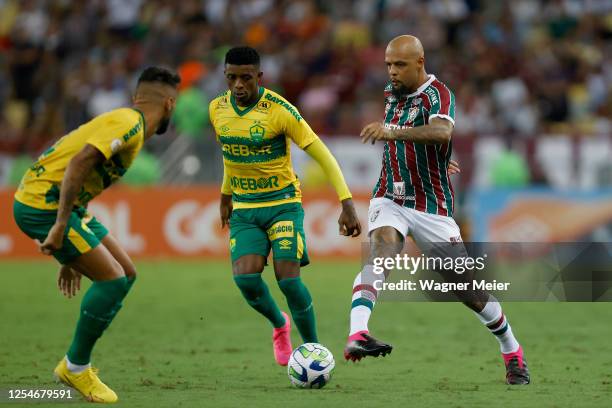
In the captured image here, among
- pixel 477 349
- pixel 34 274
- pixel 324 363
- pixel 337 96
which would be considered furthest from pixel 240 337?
pixel 337 96

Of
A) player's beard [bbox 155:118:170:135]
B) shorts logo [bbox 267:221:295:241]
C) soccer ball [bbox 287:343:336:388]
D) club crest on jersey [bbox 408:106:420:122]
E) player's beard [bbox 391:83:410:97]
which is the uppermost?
player's beard [bbox 391:83:410:97]

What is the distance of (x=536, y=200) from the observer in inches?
782

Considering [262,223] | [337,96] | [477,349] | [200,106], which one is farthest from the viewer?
[337,96]

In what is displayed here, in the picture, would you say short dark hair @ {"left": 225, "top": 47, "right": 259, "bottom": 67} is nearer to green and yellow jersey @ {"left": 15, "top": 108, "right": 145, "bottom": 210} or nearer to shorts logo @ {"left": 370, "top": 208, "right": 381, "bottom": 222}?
green and yellow jersey @ {"left": 15, "top": 108, "right": 145, "bottom": 210}

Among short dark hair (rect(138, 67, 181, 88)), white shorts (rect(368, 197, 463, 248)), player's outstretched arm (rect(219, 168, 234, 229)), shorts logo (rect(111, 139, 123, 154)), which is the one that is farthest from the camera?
player's outstretched arm (rect(219, 168, 234, 229))

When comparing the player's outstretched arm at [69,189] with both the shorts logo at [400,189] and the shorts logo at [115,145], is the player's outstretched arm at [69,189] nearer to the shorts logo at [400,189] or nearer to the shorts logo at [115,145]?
the shorts logo at [115,145]

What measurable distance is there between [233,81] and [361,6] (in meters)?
15.7

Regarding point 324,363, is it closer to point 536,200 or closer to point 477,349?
point 477,349

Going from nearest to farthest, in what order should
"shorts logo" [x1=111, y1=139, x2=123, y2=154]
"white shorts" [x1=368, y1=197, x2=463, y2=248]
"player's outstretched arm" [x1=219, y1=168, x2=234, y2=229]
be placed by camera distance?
"shorts logo" [x1=111, y1=139, x2=123, y2=154]
"white shorts" [x1=368, y1=197, x2=463, y2=248]
"player's outstretched arm" [x1=219, y1=168, x2=234, y2=229]

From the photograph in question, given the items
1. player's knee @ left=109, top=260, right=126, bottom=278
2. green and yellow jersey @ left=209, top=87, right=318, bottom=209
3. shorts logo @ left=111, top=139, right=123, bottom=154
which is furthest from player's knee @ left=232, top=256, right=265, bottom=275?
shorts logo @ left=111, top=139, right=123, bottom=154

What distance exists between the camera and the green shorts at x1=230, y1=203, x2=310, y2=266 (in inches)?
375

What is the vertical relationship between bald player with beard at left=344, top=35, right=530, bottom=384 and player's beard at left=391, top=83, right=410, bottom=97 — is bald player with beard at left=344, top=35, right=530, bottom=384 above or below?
below

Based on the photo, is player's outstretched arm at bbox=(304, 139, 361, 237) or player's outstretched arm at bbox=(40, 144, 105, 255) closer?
player's outstretched arm at bbox=(40, 144, 105, 255)

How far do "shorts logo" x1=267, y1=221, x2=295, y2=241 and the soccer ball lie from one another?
99 cm
